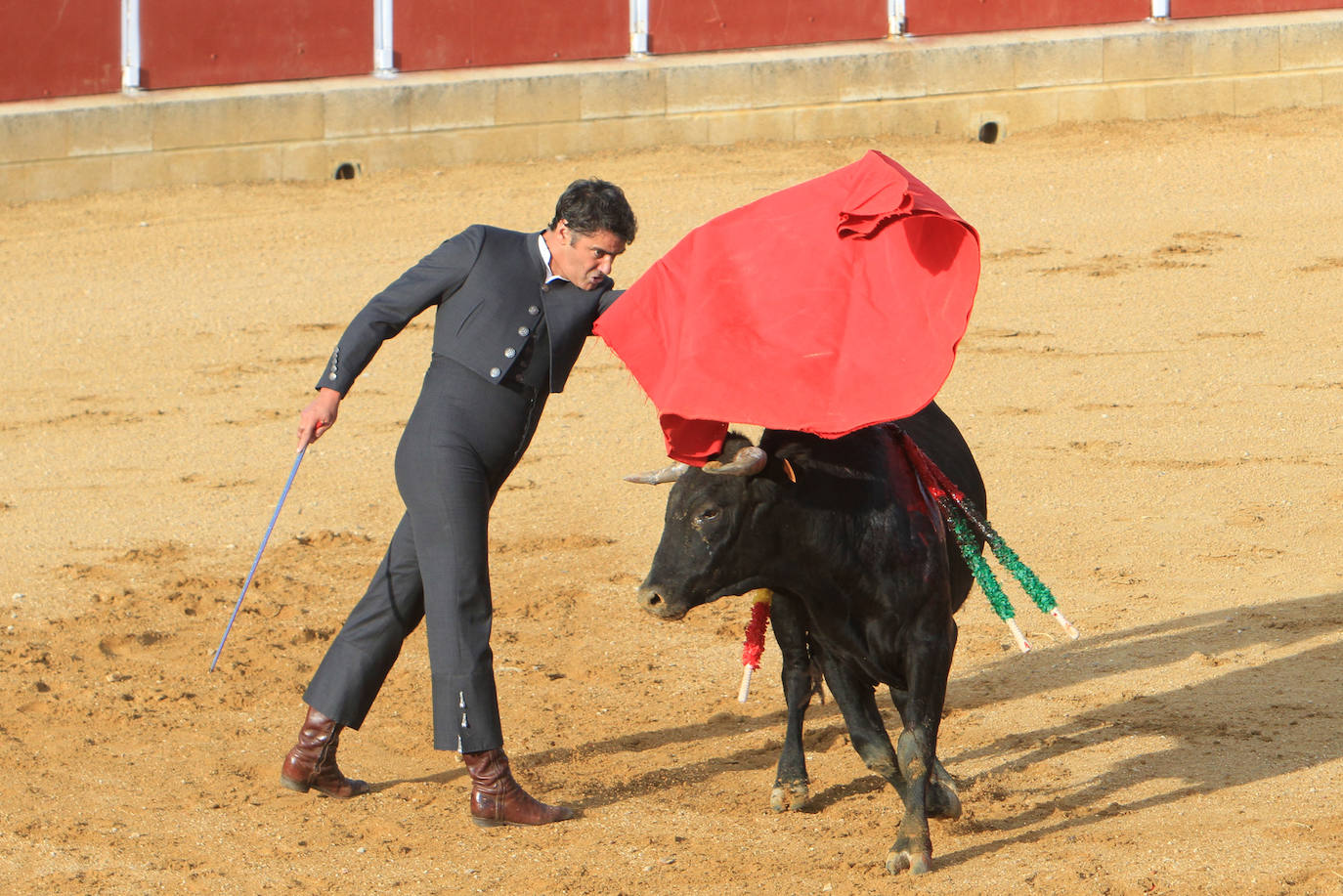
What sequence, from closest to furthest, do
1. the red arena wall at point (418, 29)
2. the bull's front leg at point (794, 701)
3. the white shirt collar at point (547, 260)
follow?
1. the white shirt collar at point (547, 260)
2. the bull's front leg at point (794, 701)
3. the red arena wall at point (418, 29)

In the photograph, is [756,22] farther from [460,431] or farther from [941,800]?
[941,800]

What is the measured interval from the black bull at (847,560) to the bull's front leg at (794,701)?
9.4 inches

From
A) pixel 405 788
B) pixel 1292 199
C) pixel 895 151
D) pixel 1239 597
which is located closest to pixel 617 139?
pixel 895 151

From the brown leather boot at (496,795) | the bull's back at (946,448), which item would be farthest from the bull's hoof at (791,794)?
the bull's back at (946,448)

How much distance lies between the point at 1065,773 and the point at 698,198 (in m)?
7.58

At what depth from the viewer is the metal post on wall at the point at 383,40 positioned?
1354 cm

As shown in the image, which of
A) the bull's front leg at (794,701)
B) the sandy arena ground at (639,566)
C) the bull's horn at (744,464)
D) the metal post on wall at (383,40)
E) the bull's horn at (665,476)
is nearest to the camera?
the bull's horn at (744,464)

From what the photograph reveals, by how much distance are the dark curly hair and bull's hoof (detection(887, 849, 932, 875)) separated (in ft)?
5.46

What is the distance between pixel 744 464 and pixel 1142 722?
6.52 feet

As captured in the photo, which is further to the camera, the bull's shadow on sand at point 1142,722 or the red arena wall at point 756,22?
the red arena wall at point 756,22

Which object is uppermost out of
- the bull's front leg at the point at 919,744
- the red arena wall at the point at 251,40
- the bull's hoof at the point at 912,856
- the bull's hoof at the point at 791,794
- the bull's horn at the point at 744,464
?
the red arena wall at the point at 251,40

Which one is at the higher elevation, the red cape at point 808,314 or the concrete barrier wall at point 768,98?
the concrete barrier wall at point 768,98

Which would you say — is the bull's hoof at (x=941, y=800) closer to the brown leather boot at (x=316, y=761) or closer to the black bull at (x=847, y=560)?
the black bull at (x=847, y=560)

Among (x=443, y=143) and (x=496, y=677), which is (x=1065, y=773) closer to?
(x=496, y=677)
